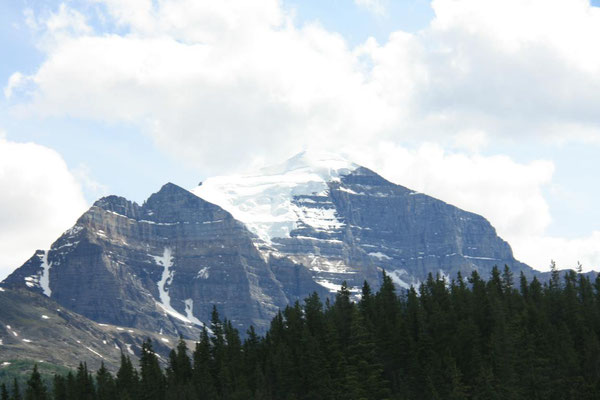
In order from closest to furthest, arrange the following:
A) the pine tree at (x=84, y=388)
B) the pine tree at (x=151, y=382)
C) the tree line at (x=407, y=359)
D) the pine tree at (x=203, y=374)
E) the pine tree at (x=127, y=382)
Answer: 1. the tree line at (x=407, y=359)
2. the pine tree at (x=203, y=374)
3. the pine tree at (x=151, y=382)
4. the pine tree at (x=127, y=382)
5. the pine tree at (x=84, y=388)

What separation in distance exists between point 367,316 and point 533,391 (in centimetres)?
4630

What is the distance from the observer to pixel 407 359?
166000 millimetres

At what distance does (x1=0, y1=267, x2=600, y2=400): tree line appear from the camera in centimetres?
14938

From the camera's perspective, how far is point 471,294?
647ft

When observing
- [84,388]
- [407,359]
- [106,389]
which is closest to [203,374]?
[106,389]

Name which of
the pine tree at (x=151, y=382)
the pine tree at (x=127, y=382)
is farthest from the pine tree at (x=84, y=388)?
the pine tree at (x=151, y=382)

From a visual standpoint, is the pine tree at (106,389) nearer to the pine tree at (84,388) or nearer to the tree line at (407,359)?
the tree line at (407,359)

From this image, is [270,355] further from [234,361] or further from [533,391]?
[533,391]

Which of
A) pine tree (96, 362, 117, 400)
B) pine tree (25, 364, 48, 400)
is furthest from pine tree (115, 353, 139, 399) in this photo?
pine tree (25, 364, 48, 400)

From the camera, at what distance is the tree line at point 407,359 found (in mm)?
149375

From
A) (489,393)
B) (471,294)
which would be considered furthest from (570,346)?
(471,294)

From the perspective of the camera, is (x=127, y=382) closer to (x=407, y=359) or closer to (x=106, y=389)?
(x=106, y=389)

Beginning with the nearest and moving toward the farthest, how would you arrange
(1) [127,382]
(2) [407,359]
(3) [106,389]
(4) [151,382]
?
(2) [407,359] → (4) [151,382] → (3) [106,389] → (1) [127,382]

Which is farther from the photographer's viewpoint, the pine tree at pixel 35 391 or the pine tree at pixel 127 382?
the pine tree at pixel 127 382
